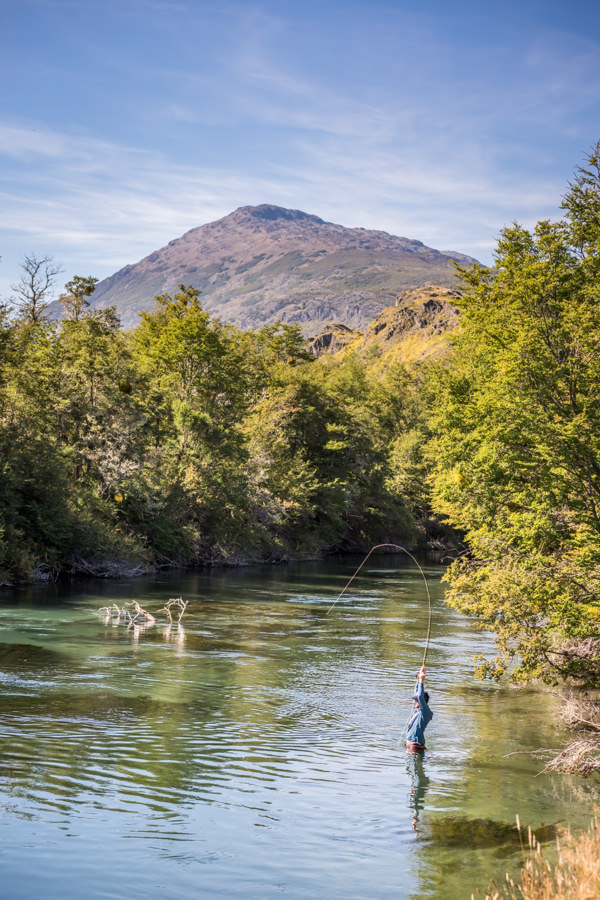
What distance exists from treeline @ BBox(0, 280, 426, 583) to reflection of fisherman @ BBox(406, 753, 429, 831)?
1030 inches

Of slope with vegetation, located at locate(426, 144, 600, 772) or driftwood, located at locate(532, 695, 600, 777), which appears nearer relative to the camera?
driftwood, located at locate(532, 695, 600, 777)

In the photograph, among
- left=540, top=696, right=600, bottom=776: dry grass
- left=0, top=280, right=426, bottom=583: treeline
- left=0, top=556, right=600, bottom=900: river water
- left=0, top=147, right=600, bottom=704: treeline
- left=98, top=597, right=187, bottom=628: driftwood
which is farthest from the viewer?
left=0, top=280, right=426, bottom=583: treeline

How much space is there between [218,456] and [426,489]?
34329mm

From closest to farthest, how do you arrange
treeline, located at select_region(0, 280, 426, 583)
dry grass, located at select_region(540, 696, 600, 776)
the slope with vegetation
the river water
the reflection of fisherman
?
the river water → the reflection of fisherman → dry grass, located at select_region(540, 696, 600, 776) → the slope with vegetation → treeline, located at select_region(0, 280, 426, 583)

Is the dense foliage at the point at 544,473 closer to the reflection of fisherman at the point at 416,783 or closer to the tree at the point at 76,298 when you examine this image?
the reflection of fisherman at the point at 416,783

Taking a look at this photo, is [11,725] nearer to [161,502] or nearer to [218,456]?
[161,502]

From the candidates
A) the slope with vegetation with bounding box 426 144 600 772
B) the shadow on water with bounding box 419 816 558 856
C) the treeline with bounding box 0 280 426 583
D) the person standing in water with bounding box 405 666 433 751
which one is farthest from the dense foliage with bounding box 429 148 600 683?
the treeline with bounding box 0 280 426 583

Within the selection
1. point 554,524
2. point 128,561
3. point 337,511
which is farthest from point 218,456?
point 554,524

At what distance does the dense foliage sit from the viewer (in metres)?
16.6

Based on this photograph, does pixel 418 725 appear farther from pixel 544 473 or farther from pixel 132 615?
pixel 132 615

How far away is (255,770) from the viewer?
15.3 meters

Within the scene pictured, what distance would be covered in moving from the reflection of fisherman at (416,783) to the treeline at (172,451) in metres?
26.2

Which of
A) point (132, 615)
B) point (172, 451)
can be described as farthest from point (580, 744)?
point (172, 451)

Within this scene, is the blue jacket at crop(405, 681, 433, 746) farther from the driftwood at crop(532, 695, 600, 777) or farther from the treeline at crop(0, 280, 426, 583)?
the treeline at crop(0, 280, 426, 583)
